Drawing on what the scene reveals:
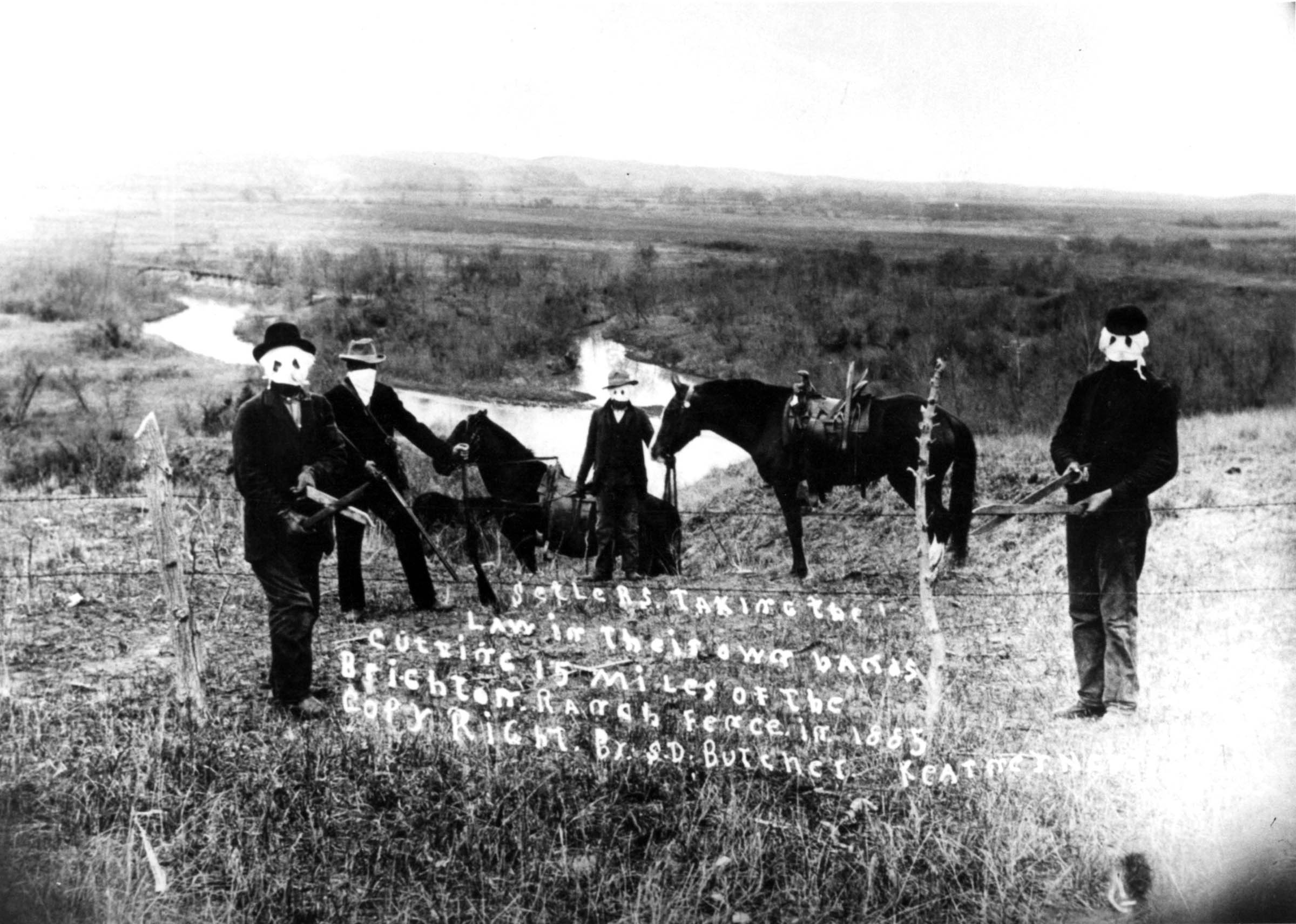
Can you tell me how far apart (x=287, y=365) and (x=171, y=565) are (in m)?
1.16

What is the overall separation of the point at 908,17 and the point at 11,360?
5.13m

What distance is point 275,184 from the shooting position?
581 centimetres

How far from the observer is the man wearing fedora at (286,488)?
213 inches

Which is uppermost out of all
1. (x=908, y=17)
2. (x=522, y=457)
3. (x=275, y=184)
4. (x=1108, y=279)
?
(x=908, y=17)

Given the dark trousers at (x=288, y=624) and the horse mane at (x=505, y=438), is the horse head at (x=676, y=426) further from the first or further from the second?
the dark trousers at (x=288, y=624)

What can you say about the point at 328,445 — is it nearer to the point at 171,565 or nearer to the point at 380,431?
the point at 380,431

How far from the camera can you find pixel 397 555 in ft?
19.1

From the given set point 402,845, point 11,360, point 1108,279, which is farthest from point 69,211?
point 1108,279

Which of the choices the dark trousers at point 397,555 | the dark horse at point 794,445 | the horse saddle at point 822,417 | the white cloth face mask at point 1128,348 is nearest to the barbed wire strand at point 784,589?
the dark trousers at point 397,555

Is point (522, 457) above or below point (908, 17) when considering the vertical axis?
below

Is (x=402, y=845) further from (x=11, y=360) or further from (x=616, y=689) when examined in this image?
(x=11, y=360)

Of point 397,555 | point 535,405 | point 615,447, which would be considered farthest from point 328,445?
point 615,447

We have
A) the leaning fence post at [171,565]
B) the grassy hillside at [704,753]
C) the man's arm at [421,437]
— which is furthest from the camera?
the man's arm at [421,437]

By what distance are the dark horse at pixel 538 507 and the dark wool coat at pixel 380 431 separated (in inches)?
6.0
